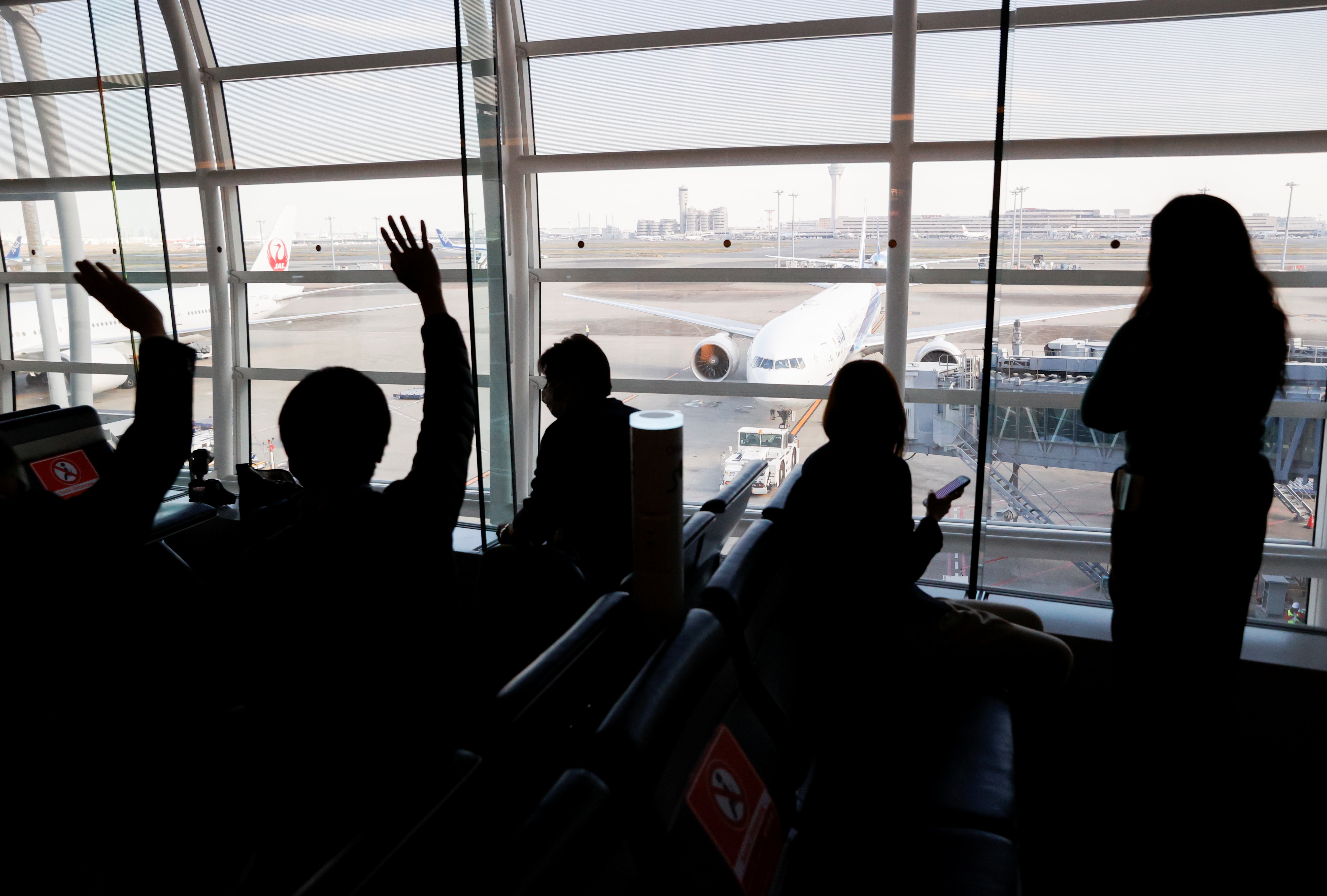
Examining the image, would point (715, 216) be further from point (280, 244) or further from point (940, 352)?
point (280, 244)

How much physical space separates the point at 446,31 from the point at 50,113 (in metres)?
3.85

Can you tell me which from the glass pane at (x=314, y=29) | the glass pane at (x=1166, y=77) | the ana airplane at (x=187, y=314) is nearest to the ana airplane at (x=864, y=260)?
the glass pane at (x=1166, y=77)

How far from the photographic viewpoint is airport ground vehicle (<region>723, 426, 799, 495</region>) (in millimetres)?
5875

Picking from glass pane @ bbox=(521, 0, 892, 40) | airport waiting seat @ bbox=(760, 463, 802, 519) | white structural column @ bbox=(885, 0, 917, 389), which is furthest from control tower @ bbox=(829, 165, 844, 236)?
airport waiting seat @ bbox=(760, 463, 802, 519)

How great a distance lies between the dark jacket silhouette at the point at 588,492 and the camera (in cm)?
241

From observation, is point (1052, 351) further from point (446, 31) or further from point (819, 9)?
point (446, 31)

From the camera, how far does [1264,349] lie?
6.49 ft

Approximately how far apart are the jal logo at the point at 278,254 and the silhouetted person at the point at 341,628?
5754mm

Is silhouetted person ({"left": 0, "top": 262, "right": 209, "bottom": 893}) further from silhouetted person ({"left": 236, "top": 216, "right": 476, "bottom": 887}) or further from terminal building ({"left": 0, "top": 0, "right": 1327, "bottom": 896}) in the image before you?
silhouetted person ({"left": 236, "top": 216, "right": 476, "bottom": 887})

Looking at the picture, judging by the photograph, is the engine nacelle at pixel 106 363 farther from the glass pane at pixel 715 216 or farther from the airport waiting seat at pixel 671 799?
the airport waiting seat at pixel 671 799

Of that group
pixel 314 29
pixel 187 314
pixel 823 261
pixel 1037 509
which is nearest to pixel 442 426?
pixel 1037 509

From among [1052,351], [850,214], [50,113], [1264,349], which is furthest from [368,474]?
[50,113]

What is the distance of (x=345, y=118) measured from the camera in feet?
20.0

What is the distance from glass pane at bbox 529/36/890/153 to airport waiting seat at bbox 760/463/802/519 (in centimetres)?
306
